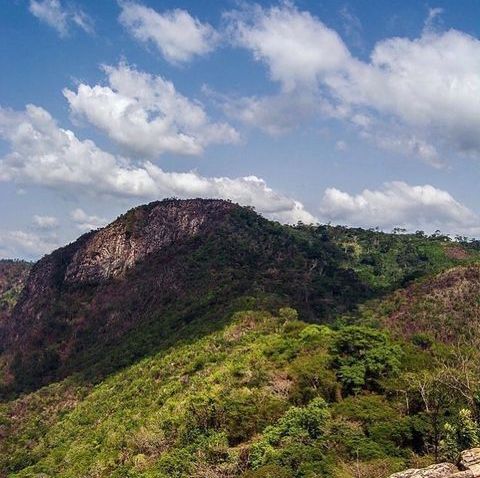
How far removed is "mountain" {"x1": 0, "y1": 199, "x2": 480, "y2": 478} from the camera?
2149 inches

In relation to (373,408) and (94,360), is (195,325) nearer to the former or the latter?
(94,360)

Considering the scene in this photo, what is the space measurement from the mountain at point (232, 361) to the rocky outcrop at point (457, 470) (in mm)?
10771

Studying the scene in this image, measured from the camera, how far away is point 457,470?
32531 millimetres

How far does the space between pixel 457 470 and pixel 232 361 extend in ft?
182

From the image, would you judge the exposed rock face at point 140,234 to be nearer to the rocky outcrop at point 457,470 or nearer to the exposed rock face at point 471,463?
the rocky outcrop at point 457,470

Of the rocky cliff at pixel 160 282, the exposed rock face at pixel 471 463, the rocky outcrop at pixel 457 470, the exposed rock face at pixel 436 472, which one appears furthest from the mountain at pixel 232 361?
the exposed rock face at pixel 436 472

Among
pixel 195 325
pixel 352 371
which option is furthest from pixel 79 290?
pixel 352 371

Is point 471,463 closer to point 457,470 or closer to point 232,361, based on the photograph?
point 457,470

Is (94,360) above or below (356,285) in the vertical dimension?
below

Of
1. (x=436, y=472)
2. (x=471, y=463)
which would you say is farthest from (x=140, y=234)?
(x=471, y=463)

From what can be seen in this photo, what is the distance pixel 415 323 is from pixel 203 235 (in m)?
80.3

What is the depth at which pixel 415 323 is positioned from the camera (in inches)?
4397

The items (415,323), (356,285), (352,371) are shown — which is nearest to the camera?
(352,371)

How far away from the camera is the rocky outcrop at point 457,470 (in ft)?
Result: 102
